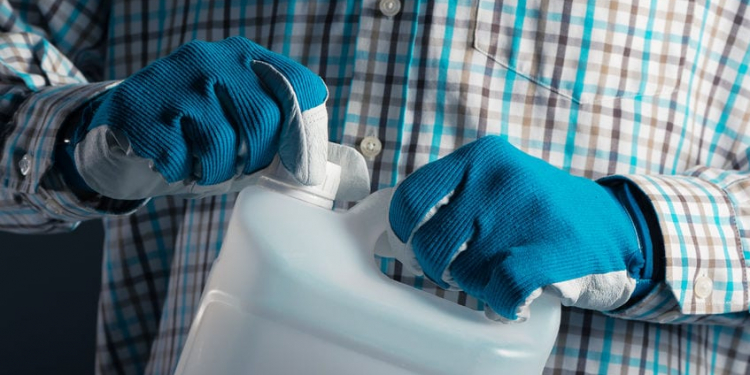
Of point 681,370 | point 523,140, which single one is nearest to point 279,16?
point 523,140

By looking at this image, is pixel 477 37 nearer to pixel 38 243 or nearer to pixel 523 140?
pixel 523 140

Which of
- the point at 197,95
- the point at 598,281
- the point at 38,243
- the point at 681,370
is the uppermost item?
the point at 197,95

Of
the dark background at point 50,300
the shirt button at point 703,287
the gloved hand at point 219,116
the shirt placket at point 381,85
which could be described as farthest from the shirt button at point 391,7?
the dark background at point 50,300

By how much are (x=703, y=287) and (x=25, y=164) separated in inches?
26.1

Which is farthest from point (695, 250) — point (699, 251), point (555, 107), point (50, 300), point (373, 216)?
point (50, 300)

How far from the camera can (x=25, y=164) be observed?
898 mm

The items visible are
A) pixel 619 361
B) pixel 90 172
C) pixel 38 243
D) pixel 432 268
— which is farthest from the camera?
pixel 38 243

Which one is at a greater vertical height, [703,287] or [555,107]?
[555,107]

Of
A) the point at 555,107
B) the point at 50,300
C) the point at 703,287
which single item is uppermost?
the point at 555,107

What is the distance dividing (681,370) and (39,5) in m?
0.84

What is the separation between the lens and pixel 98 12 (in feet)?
3.69

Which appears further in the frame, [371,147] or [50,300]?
[50,300]

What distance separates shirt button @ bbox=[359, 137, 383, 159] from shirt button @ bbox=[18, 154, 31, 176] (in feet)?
1.09

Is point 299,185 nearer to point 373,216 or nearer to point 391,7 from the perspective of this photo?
point 373,216
